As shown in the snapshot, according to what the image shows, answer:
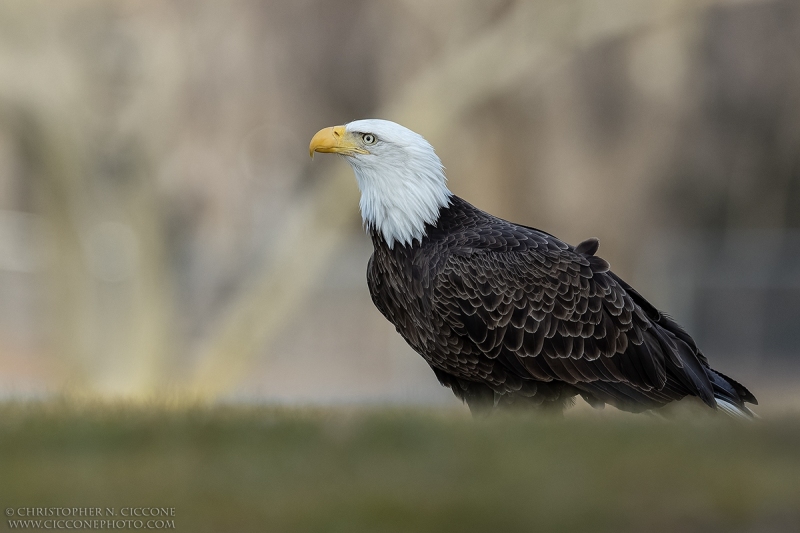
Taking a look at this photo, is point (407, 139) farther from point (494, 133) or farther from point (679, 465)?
point (494, 133)

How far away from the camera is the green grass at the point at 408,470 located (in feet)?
10.5

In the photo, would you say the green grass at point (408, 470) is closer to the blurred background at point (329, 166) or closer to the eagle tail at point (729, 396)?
the eagle tail at point (729, 396)

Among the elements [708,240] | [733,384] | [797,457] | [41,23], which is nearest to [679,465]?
[797,457]

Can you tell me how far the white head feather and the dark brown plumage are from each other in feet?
0.27

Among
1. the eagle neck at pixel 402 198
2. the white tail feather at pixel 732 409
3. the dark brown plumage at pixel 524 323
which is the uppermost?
the eagle neck at pixel 402 198

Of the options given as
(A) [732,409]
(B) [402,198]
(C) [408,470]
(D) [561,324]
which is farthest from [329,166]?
(C) [408,470]

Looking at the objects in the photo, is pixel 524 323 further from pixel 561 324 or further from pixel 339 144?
pixel 339 144

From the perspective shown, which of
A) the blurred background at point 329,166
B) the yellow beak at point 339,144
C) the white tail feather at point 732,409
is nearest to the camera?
the white tail feather at point 732,409

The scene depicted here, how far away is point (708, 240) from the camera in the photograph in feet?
57.5

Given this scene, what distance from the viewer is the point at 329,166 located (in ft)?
52.8

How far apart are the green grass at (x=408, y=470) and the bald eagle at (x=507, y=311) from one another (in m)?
1.01

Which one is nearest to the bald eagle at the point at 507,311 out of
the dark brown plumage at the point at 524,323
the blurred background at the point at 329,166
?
the dark brown plumage at the point at 524,323

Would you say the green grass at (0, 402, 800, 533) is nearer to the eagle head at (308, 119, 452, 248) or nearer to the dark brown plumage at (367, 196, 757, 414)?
the dark brown plumage at (367, 196, 757, 414)

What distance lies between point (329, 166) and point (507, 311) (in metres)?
10.5
